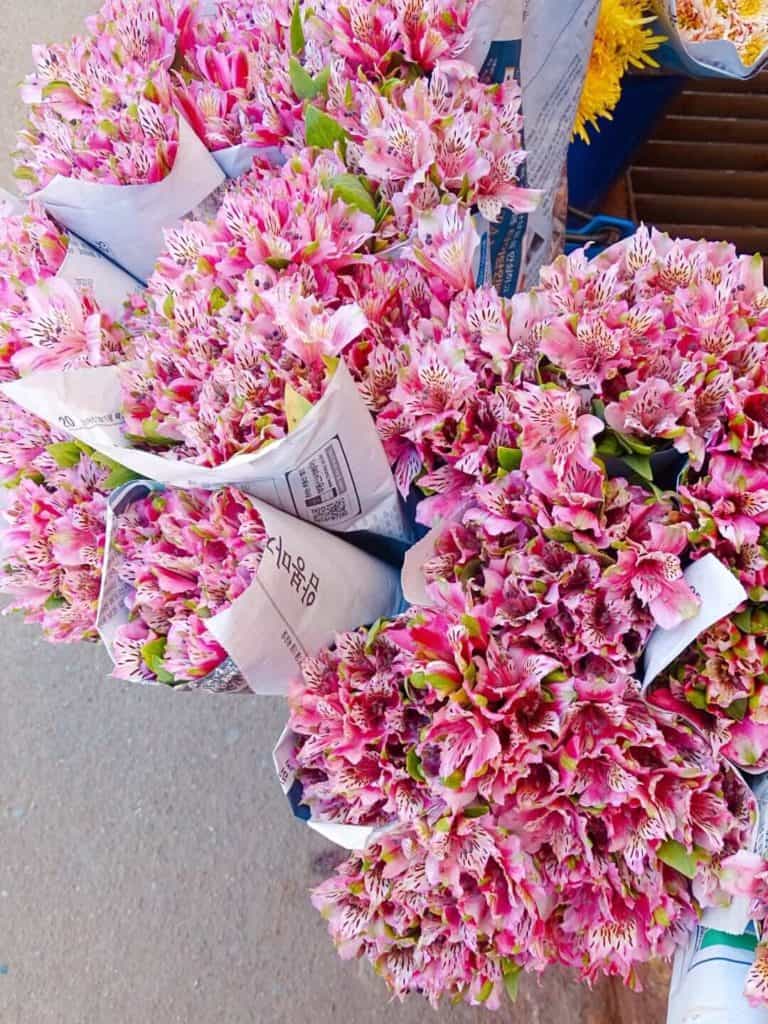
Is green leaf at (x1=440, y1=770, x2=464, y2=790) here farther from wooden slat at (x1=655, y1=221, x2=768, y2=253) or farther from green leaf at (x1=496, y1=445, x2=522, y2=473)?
wooden slat at (x1=655, y1=221, x2=768, y2=253)

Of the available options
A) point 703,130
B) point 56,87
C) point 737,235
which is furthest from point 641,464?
point 703,130

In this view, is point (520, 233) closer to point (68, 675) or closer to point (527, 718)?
point (527, 718)

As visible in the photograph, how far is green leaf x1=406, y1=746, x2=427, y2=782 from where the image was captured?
16.3 inches

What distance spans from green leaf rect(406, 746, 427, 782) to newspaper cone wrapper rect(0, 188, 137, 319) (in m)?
0.37

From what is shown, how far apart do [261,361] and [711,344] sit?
0.24 meters

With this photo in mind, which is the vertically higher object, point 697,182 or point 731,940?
point 697,182

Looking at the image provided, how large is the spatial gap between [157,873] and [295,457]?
2.60 feet

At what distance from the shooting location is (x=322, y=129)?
522mm

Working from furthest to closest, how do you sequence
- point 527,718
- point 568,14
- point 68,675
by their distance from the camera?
1. point 68,675
2. point 568,14
3. point 527,718

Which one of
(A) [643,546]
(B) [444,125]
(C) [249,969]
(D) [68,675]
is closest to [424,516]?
(A) [643,546]

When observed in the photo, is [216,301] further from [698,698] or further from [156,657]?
[698,698]

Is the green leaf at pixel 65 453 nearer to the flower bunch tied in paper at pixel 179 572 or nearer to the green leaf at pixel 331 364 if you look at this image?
the flower bunch tied in paper at pixel 179 572

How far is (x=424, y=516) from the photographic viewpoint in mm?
458

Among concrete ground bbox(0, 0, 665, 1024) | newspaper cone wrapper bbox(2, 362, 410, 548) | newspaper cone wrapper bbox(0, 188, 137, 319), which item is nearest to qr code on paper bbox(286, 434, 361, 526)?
newspaper cone wrapper bbox(2, 362, 410, 548)
